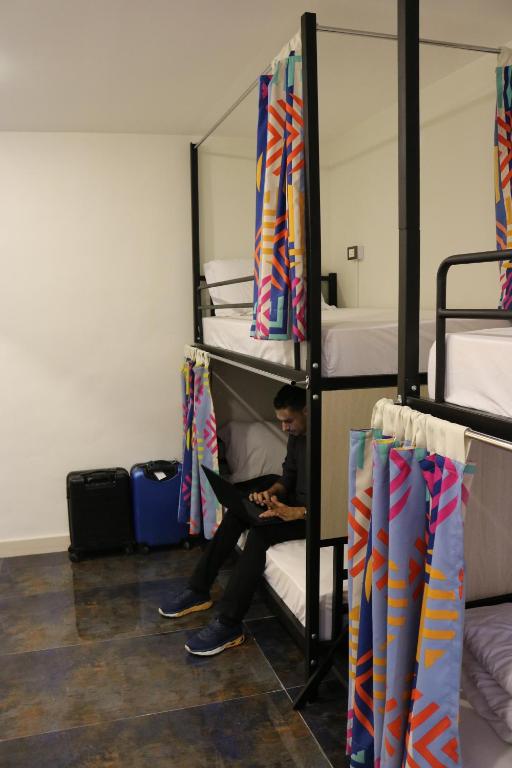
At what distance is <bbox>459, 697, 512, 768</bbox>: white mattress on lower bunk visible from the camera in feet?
5.22

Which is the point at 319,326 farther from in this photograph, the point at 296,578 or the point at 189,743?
the point at 189,743

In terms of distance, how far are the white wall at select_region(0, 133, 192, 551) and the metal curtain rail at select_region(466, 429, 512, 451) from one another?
2983 millimetres

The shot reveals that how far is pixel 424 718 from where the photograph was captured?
151 cm

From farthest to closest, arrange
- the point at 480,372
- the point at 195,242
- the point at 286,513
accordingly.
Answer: the point at 195,242 → the point at 286,513 → the point at 480,372

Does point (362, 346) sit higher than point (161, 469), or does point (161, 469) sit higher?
point (362, 346)

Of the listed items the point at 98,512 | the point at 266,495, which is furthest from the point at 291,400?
the point at 98,512

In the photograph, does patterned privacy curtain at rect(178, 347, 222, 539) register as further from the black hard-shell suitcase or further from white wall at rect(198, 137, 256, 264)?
white wall at rect(198, 137, 256, 264)

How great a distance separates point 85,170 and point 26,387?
1.33m

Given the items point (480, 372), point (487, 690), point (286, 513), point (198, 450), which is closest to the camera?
point (480, 372)

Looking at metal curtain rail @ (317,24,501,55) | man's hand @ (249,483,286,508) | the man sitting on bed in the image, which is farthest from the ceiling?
man's hand @ (249,483,286,508)

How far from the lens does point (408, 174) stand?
5.39 feet

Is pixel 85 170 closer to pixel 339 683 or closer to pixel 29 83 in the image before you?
pixel 29 83

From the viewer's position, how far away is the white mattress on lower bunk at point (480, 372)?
1444 millimetres

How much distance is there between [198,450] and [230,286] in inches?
40.7
